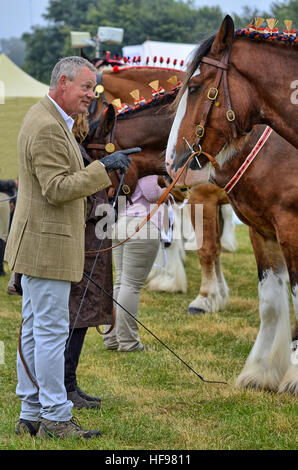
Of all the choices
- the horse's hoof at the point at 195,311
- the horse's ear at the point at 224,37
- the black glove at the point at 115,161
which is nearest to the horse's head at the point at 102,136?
the black glove at the point at 115,161

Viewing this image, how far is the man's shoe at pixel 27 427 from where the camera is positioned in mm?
3359

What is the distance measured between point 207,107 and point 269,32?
490 mm

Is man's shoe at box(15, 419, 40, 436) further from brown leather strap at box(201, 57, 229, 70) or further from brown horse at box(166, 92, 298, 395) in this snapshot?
brown leather strap at box(201, 57, 229, 70)

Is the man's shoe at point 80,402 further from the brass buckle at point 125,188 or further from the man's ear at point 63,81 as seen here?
the man's ear at point 63,81

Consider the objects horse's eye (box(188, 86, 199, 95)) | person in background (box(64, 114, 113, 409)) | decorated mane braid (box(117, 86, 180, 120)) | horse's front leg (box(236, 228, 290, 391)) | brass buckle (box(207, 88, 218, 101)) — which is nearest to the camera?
brass buckle (box(207, 88, 218, 101))

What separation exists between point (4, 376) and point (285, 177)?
2412 mm

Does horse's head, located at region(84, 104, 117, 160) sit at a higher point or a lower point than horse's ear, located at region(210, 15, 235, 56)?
lower

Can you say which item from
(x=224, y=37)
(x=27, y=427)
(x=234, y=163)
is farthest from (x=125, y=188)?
(x=27, y=427)

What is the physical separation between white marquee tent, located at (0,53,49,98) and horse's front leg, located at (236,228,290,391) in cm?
1202

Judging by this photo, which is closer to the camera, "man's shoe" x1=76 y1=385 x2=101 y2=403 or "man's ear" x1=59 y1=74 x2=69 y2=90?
"man's ear" x1=59 y1=74 x2=69 y2=90

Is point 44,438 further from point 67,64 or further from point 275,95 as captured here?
point 275,95

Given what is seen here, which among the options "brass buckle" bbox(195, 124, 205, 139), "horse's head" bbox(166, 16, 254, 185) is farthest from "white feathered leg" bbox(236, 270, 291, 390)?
"brass buckle" bbox(195, 124, 205, 139)

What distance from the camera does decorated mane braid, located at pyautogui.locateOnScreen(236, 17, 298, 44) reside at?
3.31 metres
